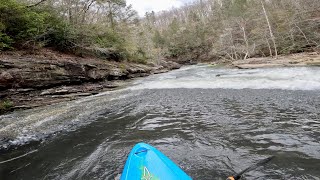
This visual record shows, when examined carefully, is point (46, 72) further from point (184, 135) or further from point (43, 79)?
point (184, 135)

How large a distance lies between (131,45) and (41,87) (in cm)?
1253

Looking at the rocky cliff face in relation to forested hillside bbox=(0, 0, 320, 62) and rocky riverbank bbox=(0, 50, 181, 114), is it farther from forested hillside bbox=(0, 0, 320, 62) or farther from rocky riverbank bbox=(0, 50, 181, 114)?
forested hillside bbox=(0, 0, 320, 62)

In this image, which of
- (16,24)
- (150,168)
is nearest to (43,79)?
(16,24)

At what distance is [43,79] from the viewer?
10422 millimetres

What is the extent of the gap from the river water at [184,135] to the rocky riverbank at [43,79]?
6.72ft

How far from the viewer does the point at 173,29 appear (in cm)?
5528

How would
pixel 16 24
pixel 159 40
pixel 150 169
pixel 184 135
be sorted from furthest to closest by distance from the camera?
pixel 159 40 → pixel 16 24 → pixel 184 135 → pixel 150 169

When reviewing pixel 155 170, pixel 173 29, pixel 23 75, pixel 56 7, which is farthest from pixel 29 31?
pixel 173 29

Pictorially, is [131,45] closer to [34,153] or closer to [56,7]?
[56,7]

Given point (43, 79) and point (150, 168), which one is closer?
point (150, 168)

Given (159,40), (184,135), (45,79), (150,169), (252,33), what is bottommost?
(184,135)

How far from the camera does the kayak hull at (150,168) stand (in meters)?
2.51

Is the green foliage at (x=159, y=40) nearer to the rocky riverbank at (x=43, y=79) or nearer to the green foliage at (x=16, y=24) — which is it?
the rocky riverbank at (x=43, y=79)

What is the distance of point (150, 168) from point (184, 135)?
2.34m
